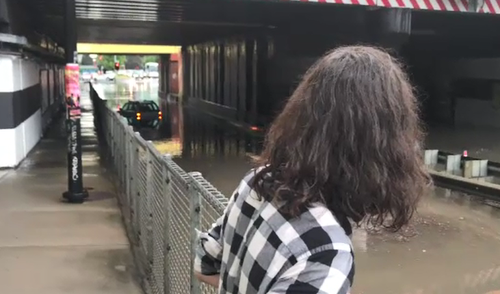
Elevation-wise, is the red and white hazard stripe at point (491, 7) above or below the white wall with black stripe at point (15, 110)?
above

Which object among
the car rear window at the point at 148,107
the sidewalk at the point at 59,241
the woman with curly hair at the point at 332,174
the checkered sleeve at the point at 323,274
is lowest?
the sidewalk at the point at 59,241

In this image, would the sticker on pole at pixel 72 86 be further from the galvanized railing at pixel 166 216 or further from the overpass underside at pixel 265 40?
the galvanized railing at pixel 166 216

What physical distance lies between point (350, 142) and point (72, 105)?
830cm

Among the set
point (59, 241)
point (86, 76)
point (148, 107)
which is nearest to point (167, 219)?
point (59, 241)

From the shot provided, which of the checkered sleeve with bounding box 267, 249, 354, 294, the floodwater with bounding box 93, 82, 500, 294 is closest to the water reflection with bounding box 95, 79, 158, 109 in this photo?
the floodwater with bounding box 93, 82, 500, 294

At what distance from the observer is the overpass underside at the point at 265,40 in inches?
535

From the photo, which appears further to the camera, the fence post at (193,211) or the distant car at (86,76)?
the distant car at (86,76)

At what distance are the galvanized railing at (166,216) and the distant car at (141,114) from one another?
63.6ft

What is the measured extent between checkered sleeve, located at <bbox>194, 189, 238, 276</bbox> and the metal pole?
7.58 m

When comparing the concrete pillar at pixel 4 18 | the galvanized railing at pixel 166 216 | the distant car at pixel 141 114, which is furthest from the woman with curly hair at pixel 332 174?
the distant car at pixel 141 114

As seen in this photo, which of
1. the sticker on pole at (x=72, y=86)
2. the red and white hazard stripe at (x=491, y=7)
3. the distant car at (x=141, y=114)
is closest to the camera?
the sticker on pole at (x=72, y=86)

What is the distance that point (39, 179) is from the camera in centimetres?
1161

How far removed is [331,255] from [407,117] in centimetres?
41

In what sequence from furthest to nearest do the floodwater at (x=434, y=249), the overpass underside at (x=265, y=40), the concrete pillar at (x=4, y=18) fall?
the overpass underside at (x=265, y=40) < the concrete pillar at (x=4, y=18) < the floodwater at (x=434, y=249)
